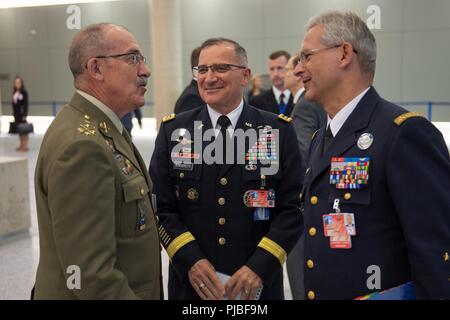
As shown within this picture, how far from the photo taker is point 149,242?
5.60 feet

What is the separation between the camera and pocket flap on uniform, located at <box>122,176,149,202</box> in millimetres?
1585

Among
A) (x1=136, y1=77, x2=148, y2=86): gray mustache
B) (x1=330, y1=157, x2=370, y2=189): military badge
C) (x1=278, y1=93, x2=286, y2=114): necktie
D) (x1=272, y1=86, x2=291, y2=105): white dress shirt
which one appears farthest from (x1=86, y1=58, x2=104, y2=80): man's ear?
(x1=272, y1=86, x2=291, y2=105): white dress shirt

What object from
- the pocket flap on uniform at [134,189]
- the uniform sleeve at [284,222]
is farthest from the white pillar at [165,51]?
the pocket flap on uniform at [134,189]

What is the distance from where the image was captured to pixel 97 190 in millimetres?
1425

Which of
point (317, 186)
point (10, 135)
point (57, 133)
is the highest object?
point (57, 133)

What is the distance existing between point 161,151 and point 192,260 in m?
0.51

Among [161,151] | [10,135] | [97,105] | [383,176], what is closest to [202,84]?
[161,151]

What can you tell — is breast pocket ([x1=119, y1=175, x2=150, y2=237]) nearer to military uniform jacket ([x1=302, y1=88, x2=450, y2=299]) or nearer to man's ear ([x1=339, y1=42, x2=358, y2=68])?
military uniform jacket ([x1=302, y1=88, x2=450, y2=299])

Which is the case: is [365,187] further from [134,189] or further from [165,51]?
[165,51]

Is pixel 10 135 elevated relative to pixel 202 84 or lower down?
lower down

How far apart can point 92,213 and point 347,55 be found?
3.21 feet

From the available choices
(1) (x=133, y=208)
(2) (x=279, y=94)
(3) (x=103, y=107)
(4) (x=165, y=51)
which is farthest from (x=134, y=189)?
(4) (x=165, y=51)

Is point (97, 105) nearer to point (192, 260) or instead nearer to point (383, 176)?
point (192, 260)

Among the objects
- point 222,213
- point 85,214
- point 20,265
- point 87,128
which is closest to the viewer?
point 85,214
